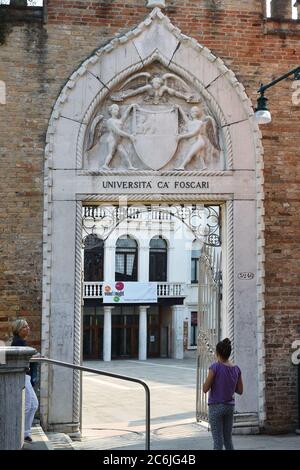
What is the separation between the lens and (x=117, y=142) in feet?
32.9

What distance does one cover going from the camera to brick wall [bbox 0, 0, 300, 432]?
970cm

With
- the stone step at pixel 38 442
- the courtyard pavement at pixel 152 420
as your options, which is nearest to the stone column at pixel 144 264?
the courtyard pavement at pixel 152 420

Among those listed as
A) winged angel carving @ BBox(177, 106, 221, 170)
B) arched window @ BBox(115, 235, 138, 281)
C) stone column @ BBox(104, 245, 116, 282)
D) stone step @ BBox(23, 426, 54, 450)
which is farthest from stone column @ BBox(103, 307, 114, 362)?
stone step @ BBox(23, 426, 54, 450)

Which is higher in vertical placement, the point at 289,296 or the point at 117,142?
the point at 117,142

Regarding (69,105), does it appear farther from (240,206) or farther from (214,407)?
(214,407)

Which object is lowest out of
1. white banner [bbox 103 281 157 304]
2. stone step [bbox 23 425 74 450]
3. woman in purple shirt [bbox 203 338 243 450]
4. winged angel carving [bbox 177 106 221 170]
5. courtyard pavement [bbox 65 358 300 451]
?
courtyard pavement [bbox 65 358 300 451]

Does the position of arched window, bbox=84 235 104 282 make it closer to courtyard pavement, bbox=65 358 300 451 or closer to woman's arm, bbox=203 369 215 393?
courtyard pavement, bbox=65 358 300 451

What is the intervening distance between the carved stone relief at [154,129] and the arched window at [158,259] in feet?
81.2

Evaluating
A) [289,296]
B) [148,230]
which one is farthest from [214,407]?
[148,230]

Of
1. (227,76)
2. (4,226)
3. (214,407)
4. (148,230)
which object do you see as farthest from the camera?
(148,230)

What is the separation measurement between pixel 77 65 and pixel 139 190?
205cm

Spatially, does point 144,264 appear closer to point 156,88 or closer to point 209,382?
point 156,88

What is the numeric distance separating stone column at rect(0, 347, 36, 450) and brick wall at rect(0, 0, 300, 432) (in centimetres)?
329

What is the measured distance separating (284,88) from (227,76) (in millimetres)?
909
